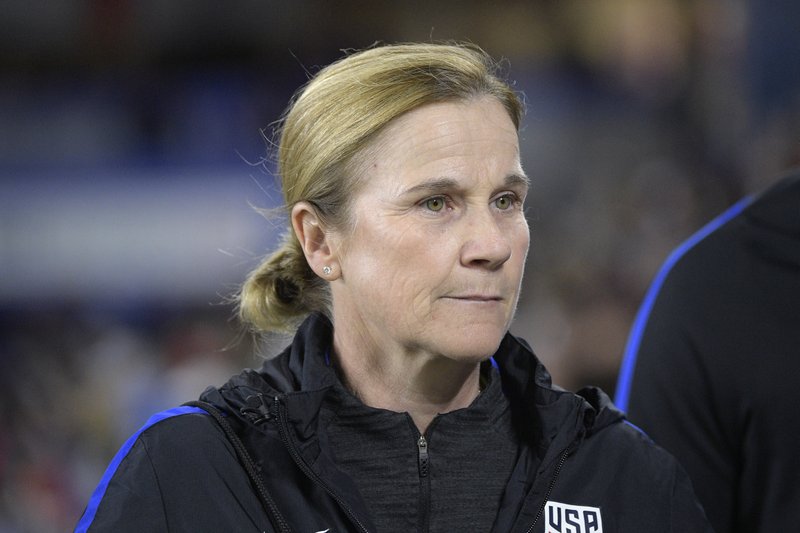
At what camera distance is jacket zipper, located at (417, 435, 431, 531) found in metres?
1.94

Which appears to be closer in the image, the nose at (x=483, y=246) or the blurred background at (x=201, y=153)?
the nose at (x=483, y=246)

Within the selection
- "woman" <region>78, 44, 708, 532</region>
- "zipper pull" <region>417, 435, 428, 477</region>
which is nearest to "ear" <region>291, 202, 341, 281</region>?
"woman" <region>78, 44, 708, 532</region>

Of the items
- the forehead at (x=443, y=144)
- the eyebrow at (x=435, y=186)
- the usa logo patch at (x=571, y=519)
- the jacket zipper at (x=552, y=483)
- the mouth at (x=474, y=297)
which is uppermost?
the forehead at (x=443, y=144)

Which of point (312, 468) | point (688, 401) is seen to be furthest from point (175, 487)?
point (688, 401)

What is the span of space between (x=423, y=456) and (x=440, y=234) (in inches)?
14.1

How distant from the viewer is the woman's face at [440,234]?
1943 mm

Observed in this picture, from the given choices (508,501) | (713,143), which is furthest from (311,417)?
(713,143)

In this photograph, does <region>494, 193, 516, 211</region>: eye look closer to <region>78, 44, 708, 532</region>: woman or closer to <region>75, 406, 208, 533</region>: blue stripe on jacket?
<region>78, 44, 708, 532</region>: woman

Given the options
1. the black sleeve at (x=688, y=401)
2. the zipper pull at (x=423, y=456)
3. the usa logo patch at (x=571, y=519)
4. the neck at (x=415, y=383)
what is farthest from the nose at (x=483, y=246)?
the black sleeve at (x=688, y=401)

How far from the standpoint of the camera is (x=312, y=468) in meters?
1.89

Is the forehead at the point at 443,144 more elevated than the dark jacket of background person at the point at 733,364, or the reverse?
the forehead at the point at 443,144

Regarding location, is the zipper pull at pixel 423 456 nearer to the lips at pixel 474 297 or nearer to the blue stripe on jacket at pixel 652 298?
the lips at pixel 474 297

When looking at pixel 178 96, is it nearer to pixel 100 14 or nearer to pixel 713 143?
pixel 100 14

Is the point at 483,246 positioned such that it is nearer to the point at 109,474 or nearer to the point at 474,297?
the point at 474,297
